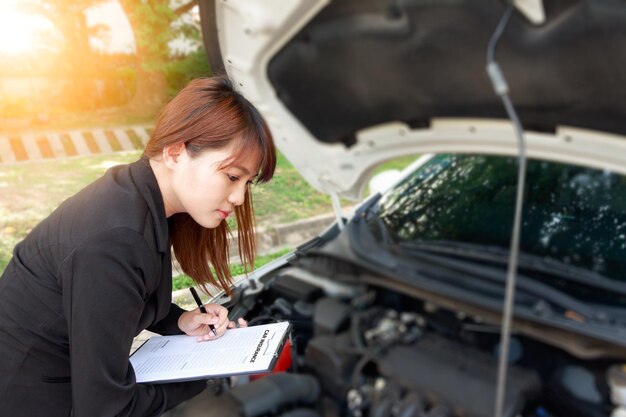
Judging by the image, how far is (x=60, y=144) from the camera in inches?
172

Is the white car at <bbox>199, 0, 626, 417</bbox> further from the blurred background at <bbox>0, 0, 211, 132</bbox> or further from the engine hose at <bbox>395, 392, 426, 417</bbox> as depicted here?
the blurred background at <bbox>0, 0, 211, 132</bbox>

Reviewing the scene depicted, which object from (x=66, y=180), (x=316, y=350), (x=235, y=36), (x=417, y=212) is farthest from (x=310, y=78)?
(x=66, y=180)

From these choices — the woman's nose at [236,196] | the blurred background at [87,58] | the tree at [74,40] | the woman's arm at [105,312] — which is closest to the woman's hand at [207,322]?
the woman's arm at [105,312]

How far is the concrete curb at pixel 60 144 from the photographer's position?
14.0 feet

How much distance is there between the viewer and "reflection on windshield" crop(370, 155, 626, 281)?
1043 millimetres

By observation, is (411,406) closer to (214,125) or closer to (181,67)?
(214,125)

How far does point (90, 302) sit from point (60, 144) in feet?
12.8

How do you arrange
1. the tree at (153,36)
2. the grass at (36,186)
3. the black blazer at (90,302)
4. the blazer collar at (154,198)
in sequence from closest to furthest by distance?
the black blazer at (90,302) → the blazer collar at (154,198) → the tree at (153,36) → the grass at (36,186)

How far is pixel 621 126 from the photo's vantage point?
798 millimetres

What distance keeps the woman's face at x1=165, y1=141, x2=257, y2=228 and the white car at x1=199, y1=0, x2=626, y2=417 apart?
0.74ft

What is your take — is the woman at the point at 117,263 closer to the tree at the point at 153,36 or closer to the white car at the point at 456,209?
the white car at the point at 456,209

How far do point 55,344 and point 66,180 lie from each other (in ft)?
11.2

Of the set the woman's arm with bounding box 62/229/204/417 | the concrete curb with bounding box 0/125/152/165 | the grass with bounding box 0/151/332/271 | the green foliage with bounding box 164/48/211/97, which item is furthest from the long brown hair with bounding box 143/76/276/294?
the concrete curb with bounding box 0/125/152/165

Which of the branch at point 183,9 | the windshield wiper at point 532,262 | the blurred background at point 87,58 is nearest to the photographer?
the windshield wiper at point 532,262
